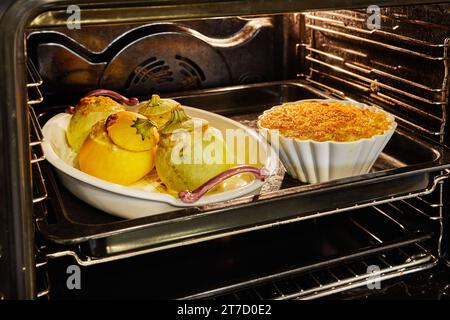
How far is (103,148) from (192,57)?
0.54 m

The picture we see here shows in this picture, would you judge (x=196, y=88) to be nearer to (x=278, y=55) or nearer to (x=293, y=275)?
(x=278, y=55)

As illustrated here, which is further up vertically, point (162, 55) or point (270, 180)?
point (162, 55)

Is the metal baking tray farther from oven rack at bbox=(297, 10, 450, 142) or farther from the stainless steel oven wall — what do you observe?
the stainless steel oven wall

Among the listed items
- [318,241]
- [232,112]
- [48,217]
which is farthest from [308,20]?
[48,217]

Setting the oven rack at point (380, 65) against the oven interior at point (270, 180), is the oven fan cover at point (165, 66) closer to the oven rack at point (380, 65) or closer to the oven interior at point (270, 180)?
the oven interior at point (270, 180)

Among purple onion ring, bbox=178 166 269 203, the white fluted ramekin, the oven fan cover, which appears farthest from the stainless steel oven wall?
purple onion ring, bbox=178 166 269 203

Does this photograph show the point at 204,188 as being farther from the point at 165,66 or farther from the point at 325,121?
the point at 165,66

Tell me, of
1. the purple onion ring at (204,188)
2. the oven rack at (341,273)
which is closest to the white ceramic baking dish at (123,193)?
the purple onion ring at (204,188)

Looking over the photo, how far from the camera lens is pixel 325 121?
47.8 inches

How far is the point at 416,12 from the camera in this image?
1231 millimetres

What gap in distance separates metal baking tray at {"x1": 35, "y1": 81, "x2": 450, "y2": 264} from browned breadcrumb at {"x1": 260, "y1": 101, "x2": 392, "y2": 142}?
0.31ft

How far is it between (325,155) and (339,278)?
0.25 meters

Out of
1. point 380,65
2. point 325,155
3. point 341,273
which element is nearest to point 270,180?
point 325,155

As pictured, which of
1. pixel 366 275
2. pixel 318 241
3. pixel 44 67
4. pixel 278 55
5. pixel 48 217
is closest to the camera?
pixel 48 217
